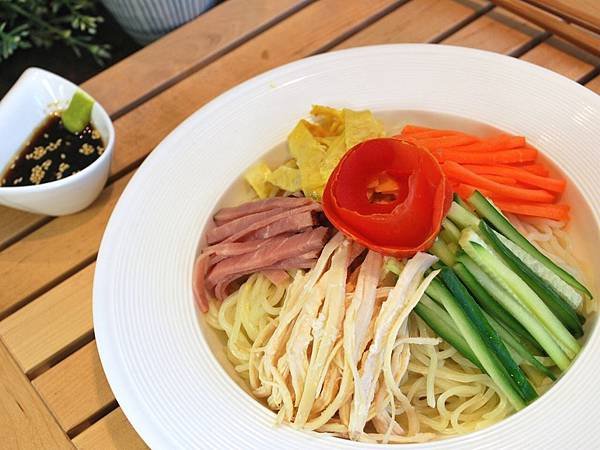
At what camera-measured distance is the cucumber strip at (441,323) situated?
1774mm

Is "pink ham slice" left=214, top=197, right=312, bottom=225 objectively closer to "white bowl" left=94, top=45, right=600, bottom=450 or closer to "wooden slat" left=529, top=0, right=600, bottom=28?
"white bowl" left=94, top=45, right=600, bottom=450

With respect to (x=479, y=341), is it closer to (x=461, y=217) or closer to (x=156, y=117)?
(x=461, y=217)

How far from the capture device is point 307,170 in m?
2.06

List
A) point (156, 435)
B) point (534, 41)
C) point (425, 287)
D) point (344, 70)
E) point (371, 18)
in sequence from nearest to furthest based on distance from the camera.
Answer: point (156, 435) < point (425, 287) < point (344, 70) < point (534, 41) < point (371, 18)

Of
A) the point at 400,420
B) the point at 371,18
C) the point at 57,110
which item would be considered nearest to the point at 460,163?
the point at 400,420

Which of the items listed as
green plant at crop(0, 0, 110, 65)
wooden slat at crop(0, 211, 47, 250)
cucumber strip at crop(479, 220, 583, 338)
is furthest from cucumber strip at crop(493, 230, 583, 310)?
green plant at crop(0, 0, 110, 65)

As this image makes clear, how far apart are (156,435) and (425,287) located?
0.74m

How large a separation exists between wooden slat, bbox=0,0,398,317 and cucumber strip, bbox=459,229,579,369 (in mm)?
1173

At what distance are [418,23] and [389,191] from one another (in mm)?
957

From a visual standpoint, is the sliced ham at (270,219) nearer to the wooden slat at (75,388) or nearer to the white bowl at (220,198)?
the white bowl at (220,198)

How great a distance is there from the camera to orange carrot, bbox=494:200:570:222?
2008mm

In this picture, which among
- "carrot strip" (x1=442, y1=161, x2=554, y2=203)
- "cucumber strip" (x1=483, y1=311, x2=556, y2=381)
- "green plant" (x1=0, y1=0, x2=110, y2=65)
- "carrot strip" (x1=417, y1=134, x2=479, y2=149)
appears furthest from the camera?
"green plant" (x1=0, y1=0, x2=110, y2=65)

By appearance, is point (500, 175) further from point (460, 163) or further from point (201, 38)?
point (201, 38)

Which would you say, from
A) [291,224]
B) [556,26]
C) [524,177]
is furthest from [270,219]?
[556,26]
